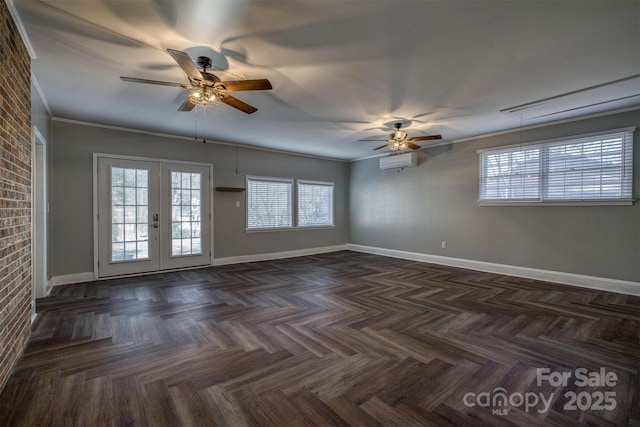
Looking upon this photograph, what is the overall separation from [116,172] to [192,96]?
10.6ft

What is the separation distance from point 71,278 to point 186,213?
6.65ft

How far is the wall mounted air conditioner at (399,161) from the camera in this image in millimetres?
6848

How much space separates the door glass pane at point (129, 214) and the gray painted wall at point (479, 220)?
5.07 meters

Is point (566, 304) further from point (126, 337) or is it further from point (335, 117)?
point (126, 337)

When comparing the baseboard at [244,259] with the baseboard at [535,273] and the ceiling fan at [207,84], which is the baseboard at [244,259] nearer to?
the baseboard at [535,273]

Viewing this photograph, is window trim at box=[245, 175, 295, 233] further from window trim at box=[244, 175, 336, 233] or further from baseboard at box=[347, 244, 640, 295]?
baseboard at box=[347, 244, 640, 295]

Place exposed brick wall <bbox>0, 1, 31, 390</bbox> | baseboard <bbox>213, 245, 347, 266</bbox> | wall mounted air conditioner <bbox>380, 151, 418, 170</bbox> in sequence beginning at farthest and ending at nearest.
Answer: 1. wall mounted air conditioner <bbox>380, 151, 418, 170</bbox>
2. baseboard <bbox>213, 245, 347, 266</bbox>
3. exposed brick wall <bbox>0, 1, 31, 390</bbox>

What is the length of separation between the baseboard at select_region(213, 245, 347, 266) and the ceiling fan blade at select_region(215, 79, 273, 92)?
14.1 ft

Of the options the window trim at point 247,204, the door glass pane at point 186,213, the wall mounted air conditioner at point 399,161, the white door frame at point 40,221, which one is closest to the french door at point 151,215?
the door glass pane at point 186,213

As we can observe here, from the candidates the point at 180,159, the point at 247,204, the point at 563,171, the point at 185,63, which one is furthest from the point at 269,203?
the point at 563,171

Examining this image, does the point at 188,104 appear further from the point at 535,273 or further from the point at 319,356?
the point at 535,273

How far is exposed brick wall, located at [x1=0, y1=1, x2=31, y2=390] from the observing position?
2.10 metres

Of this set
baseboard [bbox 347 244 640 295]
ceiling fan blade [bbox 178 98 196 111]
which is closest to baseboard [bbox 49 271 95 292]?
ceiling fan blade [bbox 178 98 196 111]

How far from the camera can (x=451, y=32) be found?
2.51m
